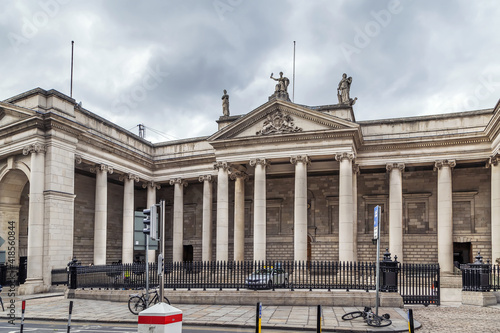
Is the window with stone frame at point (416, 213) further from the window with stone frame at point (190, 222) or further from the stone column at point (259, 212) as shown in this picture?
the window with stone frame at point (190, 222)

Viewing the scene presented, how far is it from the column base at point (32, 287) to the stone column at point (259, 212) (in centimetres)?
1297

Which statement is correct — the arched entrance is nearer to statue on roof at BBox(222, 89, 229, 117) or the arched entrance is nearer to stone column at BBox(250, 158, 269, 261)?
statue on roof at BBox(222, 89, 229, 117)

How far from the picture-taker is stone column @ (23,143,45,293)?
83.3ft

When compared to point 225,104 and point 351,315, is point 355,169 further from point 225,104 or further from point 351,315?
point 351,315

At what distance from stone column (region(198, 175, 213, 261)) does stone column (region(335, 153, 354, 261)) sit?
1120 centimetres

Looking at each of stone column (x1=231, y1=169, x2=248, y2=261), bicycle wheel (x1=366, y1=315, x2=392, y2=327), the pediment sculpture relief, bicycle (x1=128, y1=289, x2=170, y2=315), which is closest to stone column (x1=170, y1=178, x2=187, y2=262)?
stone column (x1=231, y1=169, x2=248, y2=261)

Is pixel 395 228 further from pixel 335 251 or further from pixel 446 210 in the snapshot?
pixel 335 251

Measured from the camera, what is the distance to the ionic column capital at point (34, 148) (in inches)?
1045

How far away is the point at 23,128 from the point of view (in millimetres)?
27266

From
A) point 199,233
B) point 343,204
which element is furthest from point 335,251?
point 199,233

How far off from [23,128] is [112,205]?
12743 millimetres

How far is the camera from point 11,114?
28281 millimetres

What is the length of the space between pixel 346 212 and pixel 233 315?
15197 mm

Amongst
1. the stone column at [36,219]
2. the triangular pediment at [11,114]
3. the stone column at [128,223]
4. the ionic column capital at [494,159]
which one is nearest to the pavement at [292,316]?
the stone column at [36,219]
